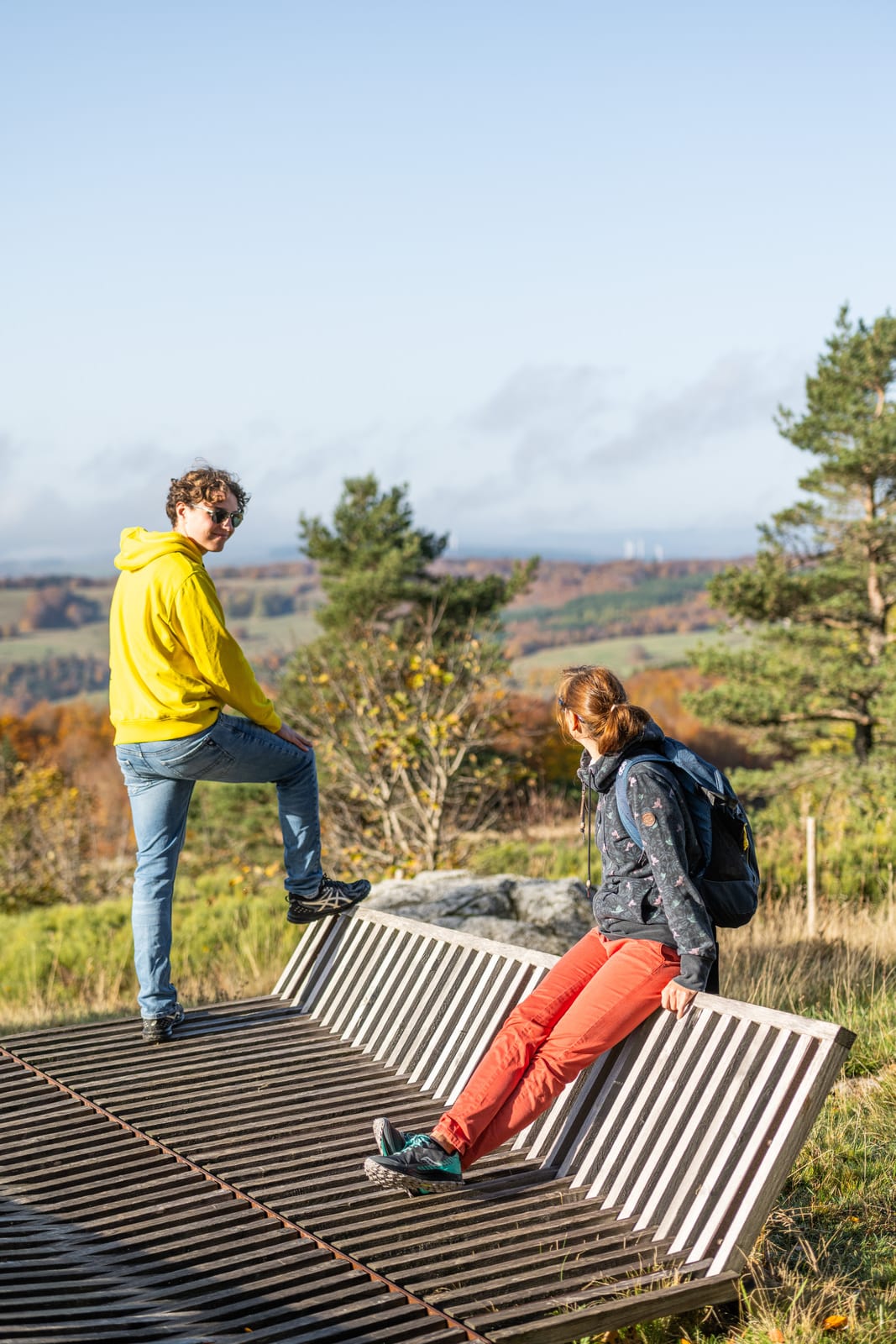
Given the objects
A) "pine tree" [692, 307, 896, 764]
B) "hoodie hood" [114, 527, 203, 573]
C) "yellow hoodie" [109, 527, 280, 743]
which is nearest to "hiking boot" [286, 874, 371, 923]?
"yellow hoodie" [109, 527, 280, 743]

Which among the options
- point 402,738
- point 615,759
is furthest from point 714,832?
point 402,738

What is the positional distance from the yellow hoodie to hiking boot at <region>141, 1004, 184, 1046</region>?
1.21 metres

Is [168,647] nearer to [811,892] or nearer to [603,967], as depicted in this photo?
[603,967]

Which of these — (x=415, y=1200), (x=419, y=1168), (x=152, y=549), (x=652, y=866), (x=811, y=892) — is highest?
(x=152, y=549)

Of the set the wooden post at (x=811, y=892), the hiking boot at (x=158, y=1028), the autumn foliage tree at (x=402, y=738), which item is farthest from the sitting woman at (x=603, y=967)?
the autumn foliage tree at (x=402, y=738)

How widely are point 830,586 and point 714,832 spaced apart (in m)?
17.2

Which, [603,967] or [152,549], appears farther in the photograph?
[152,549]

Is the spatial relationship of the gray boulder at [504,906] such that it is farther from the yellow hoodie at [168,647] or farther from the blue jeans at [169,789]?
the yellow hoodie at [168,647]

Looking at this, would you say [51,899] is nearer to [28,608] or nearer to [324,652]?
[324,652]

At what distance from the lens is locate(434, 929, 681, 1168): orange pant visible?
390cm

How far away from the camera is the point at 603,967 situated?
405 centimetres

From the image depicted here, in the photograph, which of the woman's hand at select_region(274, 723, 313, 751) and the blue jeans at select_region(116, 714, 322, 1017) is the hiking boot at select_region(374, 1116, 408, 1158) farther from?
the woman's hand at select_region(274, 723, 313, 751)

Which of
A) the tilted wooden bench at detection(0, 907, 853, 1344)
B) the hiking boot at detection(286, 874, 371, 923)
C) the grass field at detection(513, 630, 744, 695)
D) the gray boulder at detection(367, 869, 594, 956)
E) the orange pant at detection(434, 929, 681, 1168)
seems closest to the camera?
the tilted wooden bench at detection(0, 907, 853, 1344)

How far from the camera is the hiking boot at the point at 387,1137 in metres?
3.93
